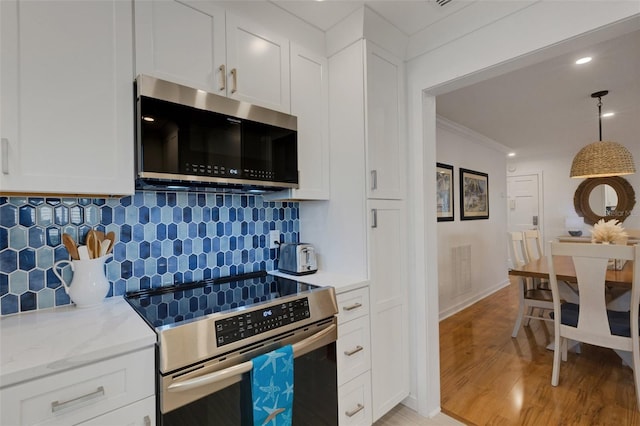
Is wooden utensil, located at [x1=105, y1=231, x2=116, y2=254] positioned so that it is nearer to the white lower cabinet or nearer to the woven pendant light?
the white lower cabinet

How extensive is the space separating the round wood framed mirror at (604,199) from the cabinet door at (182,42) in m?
6.83

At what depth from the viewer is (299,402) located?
1375mm

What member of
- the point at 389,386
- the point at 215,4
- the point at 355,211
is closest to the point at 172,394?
the point at 355,211

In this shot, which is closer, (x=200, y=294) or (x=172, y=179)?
(x=172, y=179)

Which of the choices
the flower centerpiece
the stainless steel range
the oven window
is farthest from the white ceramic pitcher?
the flower centerpiece

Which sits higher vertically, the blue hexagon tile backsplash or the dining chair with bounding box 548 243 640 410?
the blue hexagon tile backsplash

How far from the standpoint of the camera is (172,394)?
102cm

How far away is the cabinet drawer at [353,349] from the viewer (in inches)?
63.0

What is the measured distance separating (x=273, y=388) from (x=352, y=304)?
0.60 metres

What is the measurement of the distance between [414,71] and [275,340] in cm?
180

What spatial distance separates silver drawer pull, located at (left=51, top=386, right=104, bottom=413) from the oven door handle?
0.19 metres

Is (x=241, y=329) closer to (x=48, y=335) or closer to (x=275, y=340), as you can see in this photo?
(x=275, y=340)

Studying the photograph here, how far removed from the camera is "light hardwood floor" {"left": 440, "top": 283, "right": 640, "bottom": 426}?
6.41ft

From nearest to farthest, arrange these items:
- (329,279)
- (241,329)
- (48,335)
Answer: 1. (48,335)
2. (241,329)
3. (329,279)
